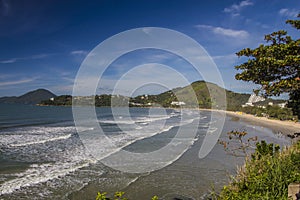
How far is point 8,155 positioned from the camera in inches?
586

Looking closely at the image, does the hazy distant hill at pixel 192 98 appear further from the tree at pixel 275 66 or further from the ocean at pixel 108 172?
the tree at pixel 275 66

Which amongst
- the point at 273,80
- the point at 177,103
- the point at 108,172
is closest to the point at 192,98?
the point at 177,103

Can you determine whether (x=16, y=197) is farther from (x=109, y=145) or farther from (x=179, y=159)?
(x=109, y=145)

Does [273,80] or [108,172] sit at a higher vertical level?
[273,80]

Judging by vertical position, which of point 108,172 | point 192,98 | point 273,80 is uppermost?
point 192,98

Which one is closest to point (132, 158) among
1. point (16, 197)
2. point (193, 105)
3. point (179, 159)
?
point (179, 159)

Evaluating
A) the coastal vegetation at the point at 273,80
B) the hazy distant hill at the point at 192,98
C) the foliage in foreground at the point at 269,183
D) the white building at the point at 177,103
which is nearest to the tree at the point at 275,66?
the coastal vegetation at the point at 273,80

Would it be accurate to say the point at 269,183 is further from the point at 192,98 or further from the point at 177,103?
the point at 192,98

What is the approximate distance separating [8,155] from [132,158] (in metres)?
7.76

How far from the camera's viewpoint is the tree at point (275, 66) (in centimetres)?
459

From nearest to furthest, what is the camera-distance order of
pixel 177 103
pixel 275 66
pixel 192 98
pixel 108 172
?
pixel 275 66
pixel 108 172
pixel 177 103
pixel 192 98

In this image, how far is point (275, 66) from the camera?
4801mm

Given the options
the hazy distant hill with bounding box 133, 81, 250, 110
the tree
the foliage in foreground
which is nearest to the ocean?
the foliage in foreground

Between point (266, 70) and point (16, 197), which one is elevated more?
point (266, 70)
